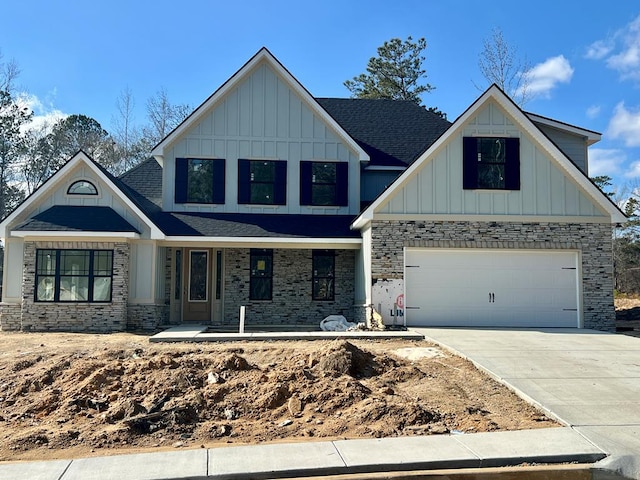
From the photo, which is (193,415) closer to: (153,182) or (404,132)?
(153,182)

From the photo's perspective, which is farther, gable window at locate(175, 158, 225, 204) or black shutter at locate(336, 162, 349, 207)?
black shutter at locate(336, 162, 349, 207)

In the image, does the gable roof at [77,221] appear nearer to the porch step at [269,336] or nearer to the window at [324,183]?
the porch step at [269,336]

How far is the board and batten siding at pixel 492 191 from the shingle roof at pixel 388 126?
12.2ft

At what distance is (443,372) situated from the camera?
29.9 feet

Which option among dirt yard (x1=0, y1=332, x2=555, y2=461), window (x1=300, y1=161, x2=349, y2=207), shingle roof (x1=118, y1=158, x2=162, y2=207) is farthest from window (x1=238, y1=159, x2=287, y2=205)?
dirt yard (x1=0, y1=332, x2=555, y2=461)

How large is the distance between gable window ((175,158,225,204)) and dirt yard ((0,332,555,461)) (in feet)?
27.2

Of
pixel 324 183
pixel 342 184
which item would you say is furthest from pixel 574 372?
pixel 324 183

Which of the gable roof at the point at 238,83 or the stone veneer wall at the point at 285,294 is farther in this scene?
the gable roof at the point at 238,83

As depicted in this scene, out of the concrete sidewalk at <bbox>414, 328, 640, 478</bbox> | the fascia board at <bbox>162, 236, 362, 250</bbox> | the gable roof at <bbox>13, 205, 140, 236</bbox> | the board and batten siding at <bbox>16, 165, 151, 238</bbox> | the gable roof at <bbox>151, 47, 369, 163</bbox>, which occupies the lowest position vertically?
the concrete sidewalk at <bbox>414, 328, 640, 478</bbox>

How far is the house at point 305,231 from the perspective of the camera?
1498cm

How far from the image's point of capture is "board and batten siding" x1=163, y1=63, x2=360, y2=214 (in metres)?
17.6

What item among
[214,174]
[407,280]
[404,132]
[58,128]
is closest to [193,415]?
[407,280]

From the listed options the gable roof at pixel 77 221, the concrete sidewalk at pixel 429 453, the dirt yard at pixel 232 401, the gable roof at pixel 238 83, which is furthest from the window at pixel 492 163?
the gable roof at pixel 77 221

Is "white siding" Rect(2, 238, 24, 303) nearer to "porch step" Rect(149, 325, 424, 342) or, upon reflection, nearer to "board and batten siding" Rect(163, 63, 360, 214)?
"board and batten siding" Rect(163, 63, 360, 214)
